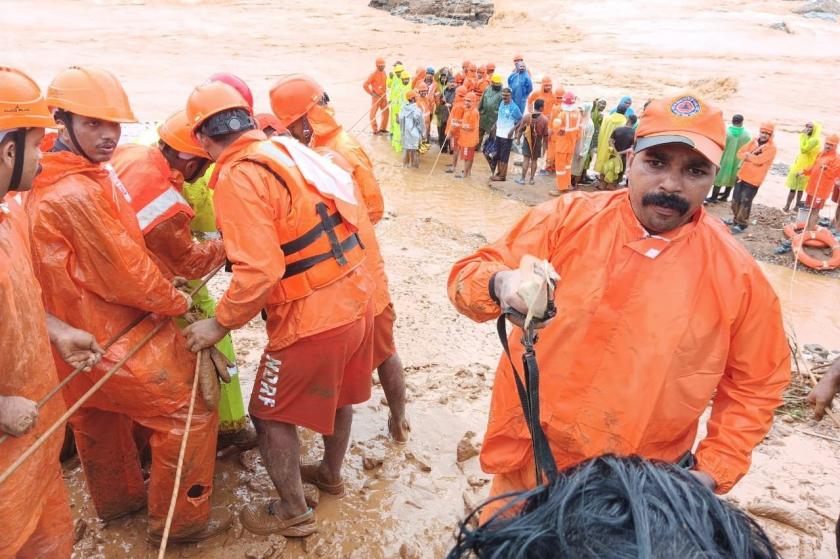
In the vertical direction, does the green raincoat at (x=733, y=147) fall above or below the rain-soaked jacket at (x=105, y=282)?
below

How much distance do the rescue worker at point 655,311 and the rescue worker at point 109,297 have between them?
5.17 ft

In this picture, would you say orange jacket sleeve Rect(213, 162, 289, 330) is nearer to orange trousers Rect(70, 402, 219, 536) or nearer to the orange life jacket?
the orange life jacket

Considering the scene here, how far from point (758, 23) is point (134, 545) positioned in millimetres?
36411

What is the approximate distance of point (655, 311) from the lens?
184 centimetres

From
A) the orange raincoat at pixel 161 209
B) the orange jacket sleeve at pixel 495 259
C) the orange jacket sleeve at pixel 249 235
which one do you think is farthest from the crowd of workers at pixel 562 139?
the orange jacket sleeve at pixel 495 259

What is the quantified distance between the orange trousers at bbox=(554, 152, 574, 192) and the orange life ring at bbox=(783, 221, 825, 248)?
3.70 m

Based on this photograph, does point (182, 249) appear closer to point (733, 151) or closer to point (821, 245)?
point (821, 245)

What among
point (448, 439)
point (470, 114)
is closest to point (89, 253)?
point (448, 439)

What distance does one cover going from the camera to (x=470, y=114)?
11.6m

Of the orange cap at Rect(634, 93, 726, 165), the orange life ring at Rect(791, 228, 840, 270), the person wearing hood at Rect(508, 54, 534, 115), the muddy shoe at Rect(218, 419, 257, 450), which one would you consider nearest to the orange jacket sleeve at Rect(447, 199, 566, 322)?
the orange cap at Rect(634, 93, 726, 165)

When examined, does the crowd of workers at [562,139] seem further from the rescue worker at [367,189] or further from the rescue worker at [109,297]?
the rescue worker at [109,297]

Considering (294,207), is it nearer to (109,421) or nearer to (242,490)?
(109,421)

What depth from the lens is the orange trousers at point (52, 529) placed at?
223cm

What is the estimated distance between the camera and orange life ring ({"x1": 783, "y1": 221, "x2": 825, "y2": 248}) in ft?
30.7
